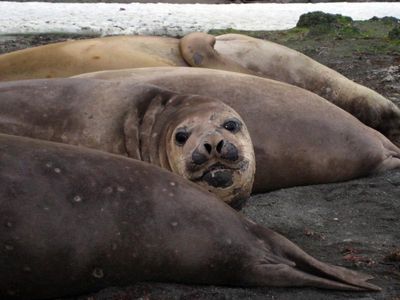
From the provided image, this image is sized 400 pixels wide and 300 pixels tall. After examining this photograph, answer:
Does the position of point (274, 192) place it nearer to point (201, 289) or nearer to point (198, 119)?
point (198, 119)

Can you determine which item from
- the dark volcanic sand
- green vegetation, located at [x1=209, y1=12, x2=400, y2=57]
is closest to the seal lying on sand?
the dark volcanic sand

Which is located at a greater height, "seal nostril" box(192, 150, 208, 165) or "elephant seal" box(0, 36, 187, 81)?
"seal nostril" box(192, 150, 208, 165)

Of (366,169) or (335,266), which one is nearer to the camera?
(335,266)

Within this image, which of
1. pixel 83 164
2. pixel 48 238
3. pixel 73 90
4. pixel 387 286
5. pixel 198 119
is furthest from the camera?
pixel 73 90

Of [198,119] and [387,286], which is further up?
[198,119]

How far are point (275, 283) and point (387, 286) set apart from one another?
0.48 m

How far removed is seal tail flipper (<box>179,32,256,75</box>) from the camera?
6.20 meters

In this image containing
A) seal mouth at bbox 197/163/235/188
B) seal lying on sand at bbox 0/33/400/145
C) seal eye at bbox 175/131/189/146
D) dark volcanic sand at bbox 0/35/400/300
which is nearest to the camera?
dark volcanic sand at bbox 0/35/400/300

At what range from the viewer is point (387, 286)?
3447 millimetres

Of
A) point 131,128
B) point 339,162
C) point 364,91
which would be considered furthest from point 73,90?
point 364,91

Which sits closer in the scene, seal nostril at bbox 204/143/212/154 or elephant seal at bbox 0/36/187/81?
seal nostril at bbox 204/143/212/154

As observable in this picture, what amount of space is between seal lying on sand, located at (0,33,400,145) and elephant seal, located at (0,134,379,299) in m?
2.69

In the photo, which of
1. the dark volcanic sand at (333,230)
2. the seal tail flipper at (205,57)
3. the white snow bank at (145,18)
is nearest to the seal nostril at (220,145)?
the dark volcanic sand at (333,230)

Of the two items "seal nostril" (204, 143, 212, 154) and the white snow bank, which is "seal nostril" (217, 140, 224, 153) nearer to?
"seal nostril" (204, 143, 212, 154)
